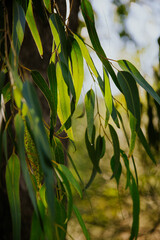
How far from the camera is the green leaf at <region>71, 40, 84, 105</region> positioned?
1.59ft

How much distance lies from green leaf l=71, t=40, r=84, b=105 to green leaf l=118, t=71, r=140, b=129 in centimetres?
6

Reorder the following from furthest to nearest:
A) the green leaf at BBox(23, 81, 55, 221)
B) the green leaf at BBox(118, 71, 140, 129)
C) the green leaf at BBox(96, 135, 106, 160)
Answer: the green leaf at BBox(96, 135, 106, 160), the green leaf at BBox(118, 71, 140, 129), the green leaf at BBox(23, 81, 55, 221)

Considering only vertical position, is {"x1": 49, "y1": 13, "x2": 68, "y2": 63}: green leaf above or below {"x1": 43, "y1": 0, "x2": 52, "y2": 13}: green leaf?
below

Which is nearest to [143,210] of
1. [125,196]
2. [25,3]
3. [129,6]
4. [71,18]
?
[125,196]

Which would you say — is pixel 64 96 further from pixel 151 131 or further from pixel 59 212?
pixel 151 131

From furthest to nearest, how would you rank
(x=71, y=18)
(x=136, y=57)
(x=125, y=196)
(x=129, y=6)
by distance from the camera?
1. (x=125, y=196)
2. (x=136, y=57)
3. (x=129, y=6)
4. (x=71, y=18)

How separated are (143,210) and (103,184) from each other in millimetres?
375

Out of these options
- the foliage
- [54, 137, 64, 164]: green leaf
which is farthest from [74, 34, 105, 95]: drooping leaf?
[54, 137, 64, 164]: green leaf

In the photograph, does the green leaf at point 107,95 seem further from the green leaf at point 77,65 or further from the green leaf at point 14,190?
the green leaf at point 14,190

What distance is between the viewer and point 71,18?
33.4 inches

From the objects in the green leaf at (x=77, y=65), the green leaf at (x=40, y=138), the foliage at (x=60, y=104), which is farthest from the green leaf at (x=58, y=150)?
the green leaf at (x=40, y=138)

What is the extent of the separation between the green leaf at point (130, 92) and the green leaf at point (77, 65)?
0.06m

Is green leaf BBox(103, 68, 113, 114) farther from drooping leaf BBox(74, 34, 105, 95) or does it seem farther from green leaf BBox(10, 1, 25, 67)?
green leaf BBox(10, 1, 25, 67)

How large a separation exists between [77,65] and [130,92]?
10 centimetres
